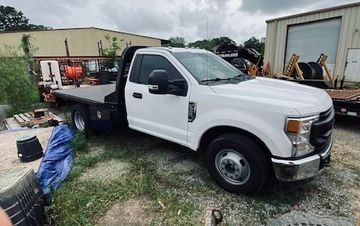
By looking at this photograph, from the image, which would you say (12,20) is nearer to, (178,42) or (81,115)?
(178,42)

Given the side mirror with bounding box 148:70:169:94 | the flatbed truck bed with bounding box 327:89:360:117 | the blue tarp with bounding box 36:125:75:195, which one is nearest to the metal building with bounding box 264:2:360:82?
the flatbed truck bed with bounding box 327:89:360:117

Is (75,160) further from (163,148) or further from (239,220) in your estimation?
(239,220)

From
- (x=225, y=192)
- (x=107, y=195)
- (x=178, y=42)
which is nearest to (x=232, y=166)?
(x=225, y=192)

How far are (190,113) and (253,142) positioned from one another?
91 cm

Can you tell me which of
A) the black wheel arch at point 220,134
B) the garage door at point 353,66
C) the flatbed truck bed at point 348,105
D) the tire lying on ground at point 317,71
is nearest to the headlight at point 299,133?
the black wheel arch at point 220,134

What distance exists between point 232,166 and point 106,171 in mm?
2029

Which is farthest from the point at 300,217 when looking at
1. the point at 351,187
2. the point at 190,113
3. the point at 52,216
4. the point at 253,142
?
the point at 52,216

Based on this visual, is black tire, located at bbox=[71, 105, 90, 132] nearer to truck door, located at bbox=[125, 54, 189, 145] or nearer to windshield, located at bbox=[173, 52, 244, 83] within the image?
truck door, located at bbox=[125, 54, 189, 145]

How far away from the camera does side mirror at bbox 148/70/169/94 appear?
3.13 metres

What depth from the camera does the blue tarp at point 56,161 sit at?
355 centimetres

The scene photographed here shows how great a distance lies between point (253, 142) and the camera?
9.30 ft

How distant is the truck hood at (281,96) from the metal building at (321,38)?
9.60 meters

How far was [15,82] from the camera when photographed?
7.75 metres

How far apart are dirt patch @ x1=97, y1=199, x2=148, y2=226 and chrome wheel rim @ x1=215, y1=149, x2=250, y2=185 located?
1.09 m
